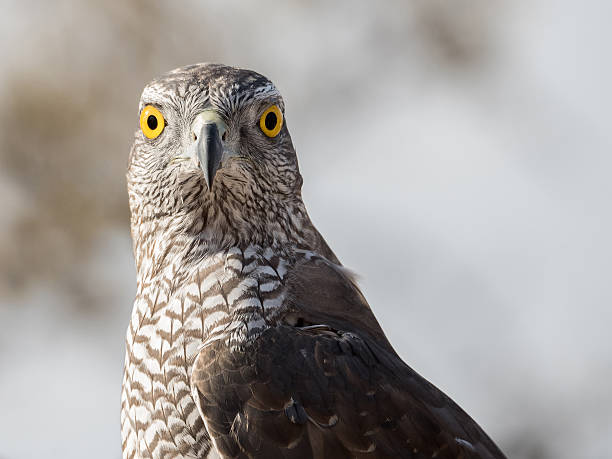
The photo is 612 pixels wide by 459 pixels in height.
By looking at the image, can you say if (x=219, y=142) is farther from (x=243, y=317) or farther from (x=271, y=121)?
(x=243, y=317)

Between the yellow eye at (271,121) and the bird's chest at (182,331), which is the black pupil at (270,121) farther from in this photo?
the bird's chest at (182,331)

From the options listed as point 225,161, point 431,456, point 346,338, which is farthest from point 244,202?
point 431,456

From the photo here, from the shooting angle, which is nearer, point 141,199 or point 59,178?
point 141,199

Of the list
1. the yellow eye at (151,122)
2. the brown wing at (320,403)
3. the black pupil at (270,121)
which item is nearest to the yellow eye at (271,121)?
the black pupil at (270,121)

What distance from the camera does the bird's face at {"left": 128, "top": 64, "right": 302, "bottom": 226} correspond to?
3.10 m

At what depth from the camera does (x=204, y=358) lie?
2820 millimetres

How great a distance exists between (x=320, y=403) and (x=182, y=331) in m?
0.56

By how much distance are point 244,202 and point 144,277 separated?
512 mm

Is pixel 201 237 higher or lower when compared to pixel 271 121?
lower

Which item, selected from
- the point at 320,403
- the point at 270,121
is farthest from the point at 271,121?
the point at 320,403

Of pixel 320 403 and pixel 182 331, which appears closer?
pixel 320 403

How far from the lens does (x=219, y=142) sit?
9.79 ft

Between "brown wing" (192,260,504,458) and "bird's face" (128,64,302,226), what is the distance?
58cm

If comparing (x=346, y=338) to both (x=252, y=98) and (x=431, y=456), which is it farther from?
(x=252, y=98)
